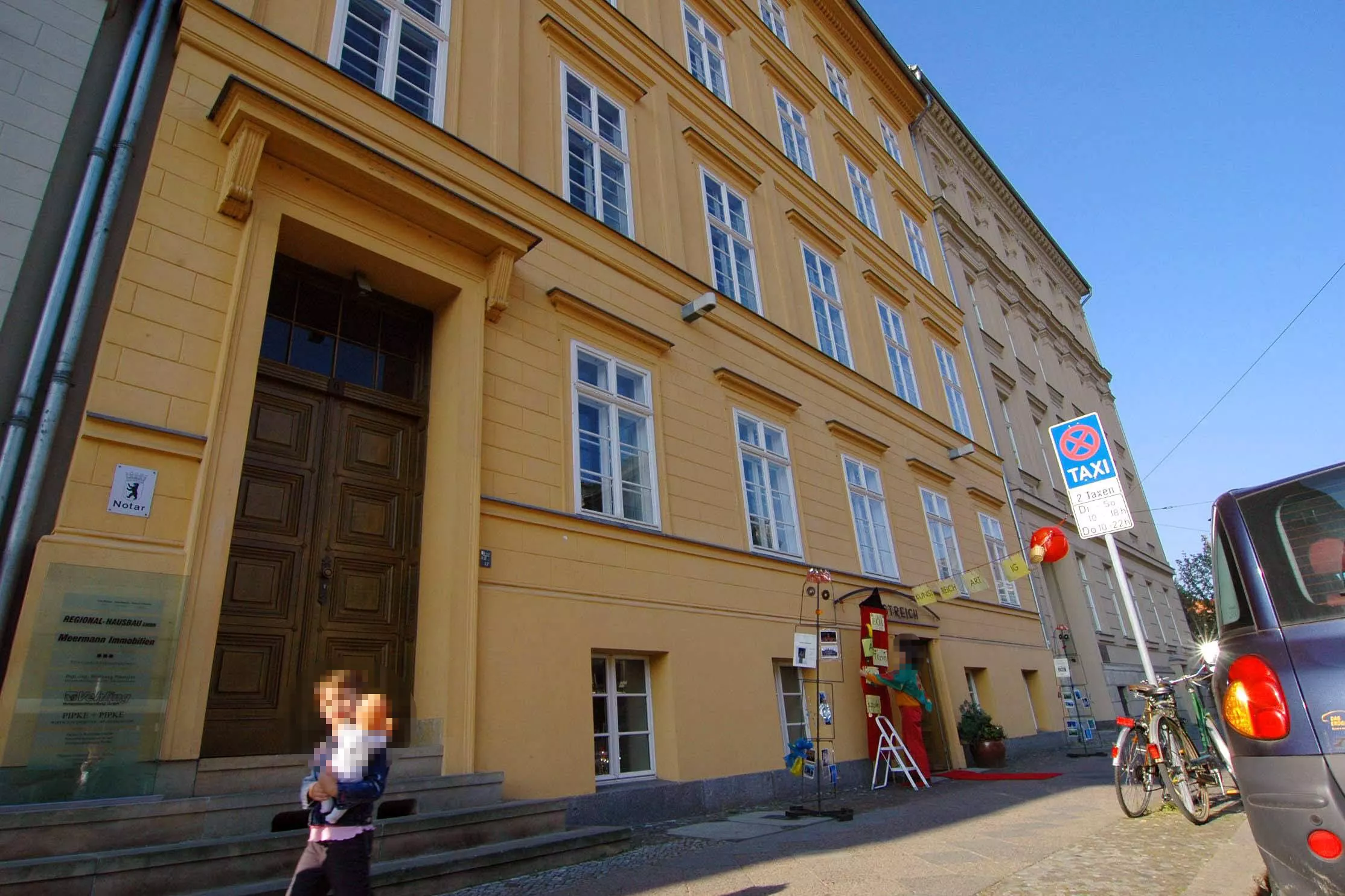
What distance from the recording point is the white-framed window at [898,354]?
16.7 m

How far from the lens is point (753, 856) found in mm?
5629

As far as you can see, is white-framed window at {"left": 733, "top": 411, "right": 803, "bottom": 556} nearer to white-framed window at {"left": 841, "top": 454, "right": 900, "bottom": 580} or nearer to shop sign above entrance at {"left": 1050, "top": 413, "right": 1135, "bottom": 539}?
white-framed window at {"left": 841, "top": 454, "right": 900, "bottom": 580}

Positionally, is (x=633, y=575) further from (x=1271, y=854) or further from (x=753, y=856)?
(x=1271, y=854)

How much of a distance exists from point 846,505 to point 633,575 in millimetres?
5348

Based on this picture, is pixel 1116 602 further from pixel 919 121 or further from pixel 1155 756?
pixel 1155 756

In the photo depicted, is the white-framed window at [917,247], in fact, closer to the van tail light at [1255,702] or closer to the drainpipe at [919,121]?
the drainpipe at [919,121]

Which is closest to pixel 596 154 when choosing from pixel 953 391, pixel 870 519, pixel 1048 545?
pixel 870 519

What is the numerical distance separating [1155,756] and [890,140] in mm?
19208

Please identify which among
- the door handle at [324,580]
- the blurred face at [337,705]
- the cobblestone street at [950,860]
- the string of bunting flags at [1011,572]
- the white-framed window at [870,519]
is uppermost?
the white-framed window at [870,519]

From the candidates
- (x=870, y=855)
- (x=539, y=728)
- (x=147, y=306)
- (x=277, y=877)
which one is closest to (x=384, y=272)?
(x=147, y=306)

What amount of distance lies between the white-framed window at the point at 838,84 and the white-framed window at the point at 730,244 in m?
7.83

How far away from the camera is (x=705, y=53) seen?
1448cm

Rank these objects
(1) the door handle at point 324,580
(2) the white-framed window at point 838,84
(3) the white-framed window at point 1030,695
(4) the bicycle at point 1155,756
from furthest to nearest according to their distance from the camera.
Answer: (2) the white-framed window at point 838,84
(3) the white-framed window at point 1030,695
(1) the door handle at point 324,580
(4) the bicycle at point 1155,756

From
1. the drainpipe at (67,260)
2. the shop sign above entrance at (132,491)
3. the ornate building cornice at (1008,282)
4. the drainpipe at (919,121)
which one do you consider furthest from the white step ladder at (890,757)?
the drainpipe at (919,121)
